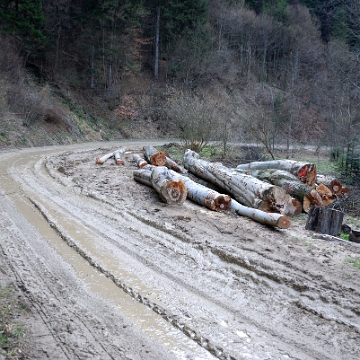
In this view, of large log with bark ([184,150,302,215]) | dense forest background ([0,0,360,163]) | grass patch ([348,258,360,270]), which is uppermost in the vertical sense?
dense forest background ([0,0,360,163])

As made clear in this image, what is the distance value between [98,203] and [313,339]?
597 centimetres

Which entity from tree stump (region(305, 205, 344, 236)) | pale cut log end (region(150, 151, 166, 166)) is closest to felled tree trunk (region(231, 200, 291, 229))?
tree stump (region(305, 205, 344, 236))

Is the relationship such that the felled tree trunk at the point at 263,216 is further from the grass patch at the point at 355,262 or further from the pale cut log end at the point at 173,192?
the grass patch at the point at 355,262

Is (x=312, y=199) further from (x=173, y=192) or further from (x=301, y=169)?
(x=173, y=192)

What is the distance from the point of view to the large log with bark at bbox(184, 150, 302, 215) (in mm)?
8148

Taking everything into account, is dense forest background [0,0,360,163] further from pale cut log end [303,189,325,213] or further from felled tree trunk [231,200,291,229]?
felled tree trunk [231,200,291,229]

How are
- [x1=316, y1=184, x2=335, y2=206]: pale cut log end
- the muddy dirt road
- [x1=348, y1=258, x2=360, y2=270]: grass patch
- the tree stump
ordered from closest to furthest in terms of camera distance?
the muddy dirt road
[x1=348, y1=258, x2=360, y2=270]: grass patch
the tree stump
[x1=316, y1=184, x2=335, y2=206]: pale cut log end

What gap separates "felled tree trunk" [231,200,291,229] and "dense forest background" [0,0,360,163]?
569cm

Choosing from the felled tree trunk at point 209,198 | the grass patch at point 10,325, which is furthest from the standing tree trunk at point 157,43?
the grass patch at point 10,325

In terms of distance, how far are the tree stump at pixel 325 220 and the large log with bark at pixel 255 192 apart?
0.90m

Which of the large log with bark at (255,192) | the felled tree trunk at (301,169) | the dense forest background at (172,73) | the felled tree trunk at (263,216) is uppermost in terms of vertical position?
Result: the dense forest background at (172,73)

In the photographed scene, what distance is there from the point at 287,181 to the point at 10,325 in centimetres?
756

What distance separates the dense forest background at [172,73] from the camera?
19.2m

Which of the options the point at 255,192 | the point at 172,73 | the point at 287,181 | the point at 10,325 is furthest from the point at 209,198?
the point at 172,73
